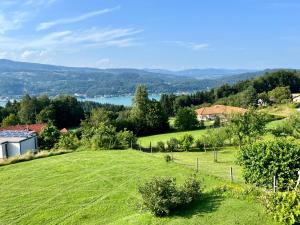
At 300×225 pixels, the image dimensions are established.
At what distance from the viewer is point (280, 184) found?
44.5ft

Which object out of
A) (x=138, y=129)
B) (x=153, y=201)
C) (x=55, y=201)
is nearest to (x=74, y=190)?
(x=55, y=201)

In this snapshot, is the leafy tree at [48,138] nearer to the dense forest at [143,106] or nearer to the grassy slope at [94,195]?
the dense forest at [143,106]

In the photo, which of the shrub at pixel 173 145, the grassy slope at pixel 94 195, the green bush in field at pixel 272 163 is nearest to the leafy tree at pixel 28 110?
the shrub at pixel 173 145

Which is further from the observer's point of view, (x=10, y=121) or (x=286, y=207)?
(x=10, y=121)

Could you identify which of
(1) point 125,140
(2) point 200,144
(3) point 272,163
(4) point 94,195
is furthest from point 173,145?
(3) point 272,163

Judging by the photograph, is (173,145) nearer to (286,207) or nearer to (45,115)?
(286,207)

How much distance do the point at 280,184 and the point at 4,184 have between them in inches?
541

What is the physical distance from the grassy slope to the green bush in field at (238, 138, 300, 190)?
80.6 inches

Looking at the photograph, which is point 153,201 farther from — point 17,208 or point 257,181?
point 17,208

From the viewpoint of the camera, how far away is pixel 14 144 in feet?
105

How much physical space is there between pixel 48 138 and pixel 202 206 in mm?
31106

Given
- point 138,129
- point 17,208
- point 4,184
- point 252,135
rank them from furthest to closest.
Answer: point 138,129 < point 252,135 < point 4,184 < point 17,208

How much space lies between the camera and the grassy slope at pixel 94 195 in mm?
11797

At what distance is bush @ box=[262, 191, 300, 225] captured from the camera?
10.3 meters
